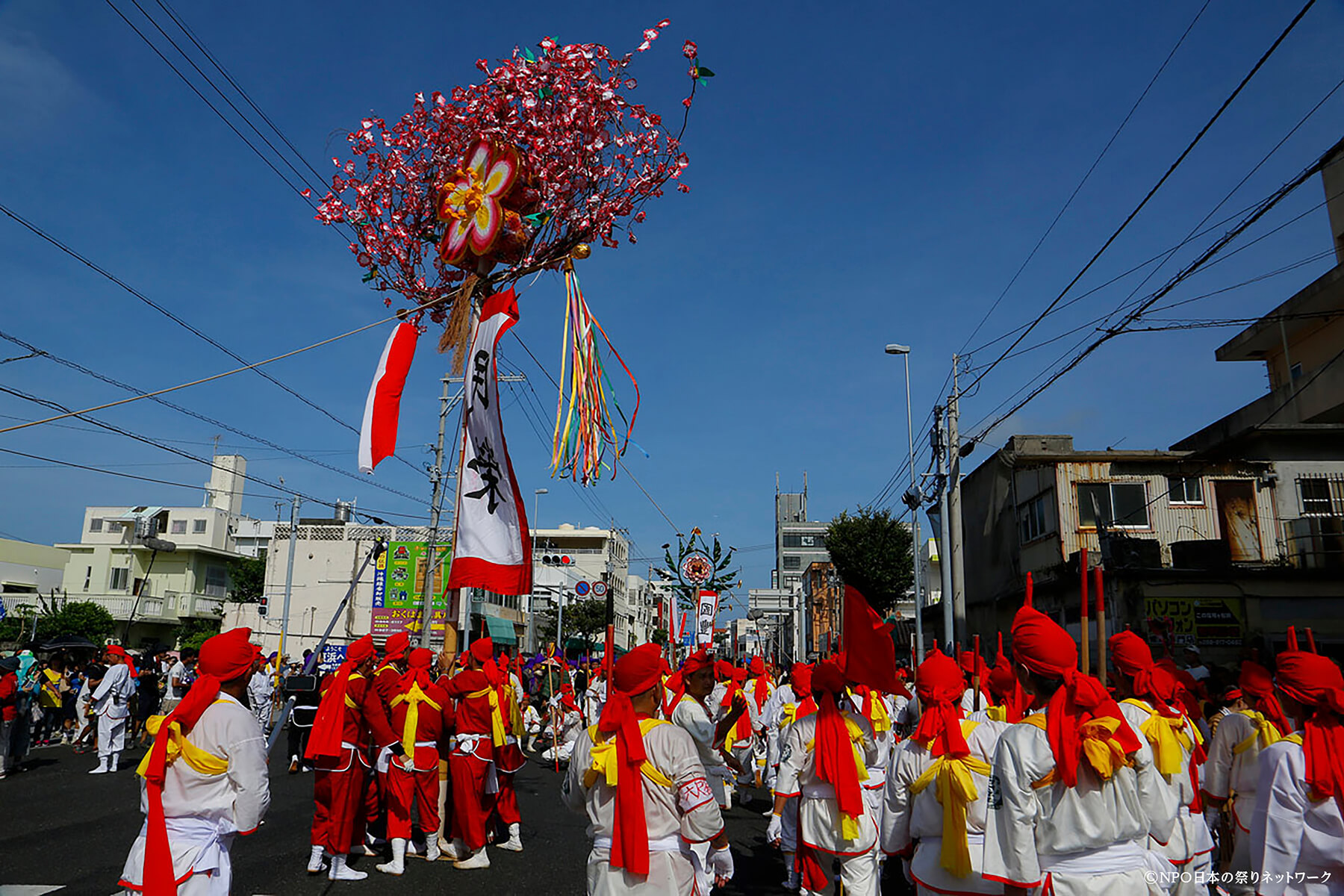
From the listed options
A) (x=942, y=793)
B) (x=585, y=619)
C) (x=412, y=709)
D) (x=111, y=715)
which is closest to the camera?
(x=942, y=793)

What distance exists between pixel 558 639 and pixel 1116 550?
81.7 ft

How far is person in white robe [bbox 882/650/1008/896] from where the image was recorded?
479 cm

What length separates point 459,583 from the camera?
6.88 meters

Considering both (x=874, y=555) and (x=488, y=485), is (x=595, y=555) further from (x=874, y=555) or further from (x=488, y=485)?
(x=488, y=485)

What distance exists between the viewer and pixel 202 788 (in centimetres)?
452

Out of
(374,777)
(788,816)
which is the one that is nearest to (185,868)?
(374,777)

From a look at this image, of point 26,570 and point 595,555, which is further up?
point 595,555

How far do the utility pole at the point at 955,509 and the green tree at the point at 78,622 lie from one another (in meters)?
33.3

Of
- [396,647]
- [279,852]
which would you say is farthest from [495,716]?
[279,852]

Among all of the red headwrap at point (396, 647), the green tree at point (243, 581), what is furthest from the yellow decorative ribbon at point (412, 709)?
the green tree at point (243, 581)

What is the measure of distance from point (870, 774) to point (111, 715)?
13254 mm

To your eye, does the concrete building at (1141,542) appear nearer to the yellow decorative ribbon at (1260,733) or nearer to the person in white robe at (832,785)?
the yellow decorative ribbon at (1260,733)

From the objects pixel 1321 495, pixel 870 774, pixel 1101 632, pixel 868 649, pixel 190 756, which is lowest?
pixel 870 774

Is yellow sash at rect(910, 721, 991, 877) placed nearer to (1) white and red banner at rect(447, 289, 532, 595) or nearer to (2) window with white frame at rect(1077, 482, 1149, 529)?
(1) white and red banner at rect(447, 289, 532, 595)
